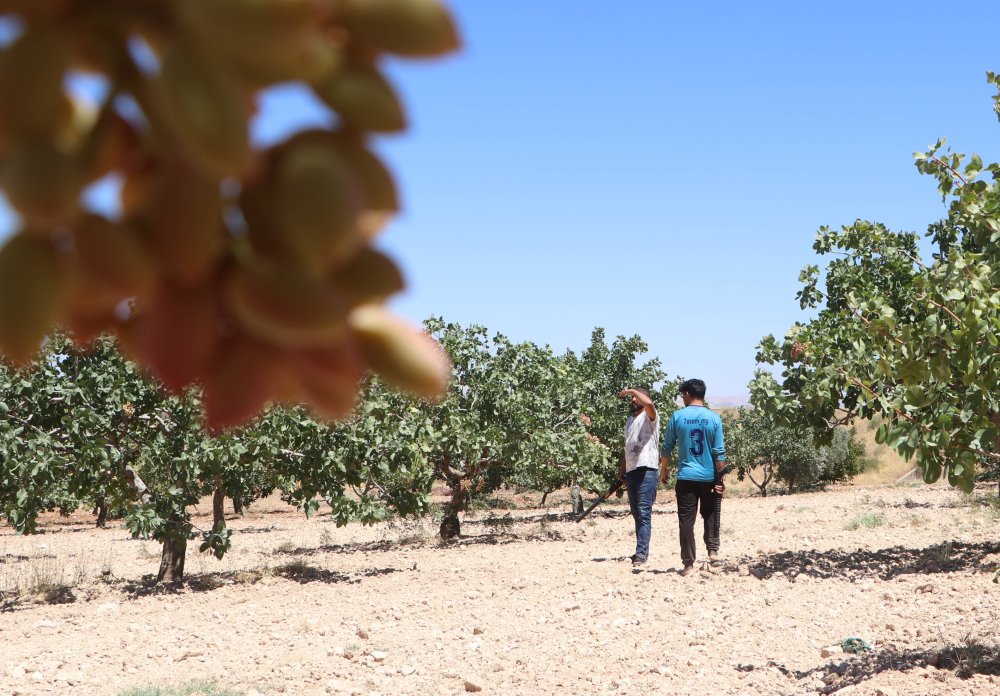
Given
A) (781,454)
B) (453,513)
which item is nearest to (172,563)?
(453,513)

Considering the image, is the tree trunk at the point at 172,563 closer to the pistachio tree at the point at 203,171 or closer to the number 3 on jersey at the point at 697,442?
the number 3 on jersey at the point at 697,442

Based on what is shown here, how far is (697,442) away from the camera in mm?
9555

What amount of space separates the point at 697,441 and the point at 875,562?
130 inches

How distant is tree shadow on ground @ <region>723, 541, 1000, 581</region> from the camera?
10156 millimetres

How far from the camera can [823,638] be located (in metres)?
7.68

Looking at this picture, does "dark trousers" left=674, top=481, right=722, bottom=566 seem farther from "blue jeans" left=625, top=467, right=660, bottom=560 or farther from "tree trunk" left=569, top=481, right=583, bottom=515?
"tree trunk" left=569, top=481, right=583, bottom=515

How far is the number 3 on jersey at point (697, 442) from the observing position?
374 inches

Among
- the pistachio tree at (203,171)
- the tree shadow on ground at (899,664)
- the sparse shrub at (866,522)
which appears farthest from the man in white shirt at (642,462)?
the pistachio tree at (203,171)

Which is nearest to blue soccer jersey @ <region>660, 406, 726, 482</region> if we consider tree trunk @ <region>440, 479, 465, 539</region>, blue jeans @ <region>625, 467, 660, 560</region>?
blue jeans @ <region>625, 467, 660, 560</region>

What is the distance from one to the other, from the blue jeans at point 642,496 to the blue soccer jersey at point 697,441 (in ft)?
3.13

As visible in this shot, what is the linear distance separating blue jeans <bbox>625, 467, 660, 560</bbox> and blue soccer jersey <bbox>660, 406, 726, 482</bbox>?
953 millimetres

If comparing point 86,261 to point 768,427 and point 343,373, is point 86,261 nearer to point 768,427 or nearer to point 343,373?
point 343,373

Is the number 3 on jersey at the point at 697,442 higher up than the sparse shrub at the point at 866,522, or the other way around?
the number 3 on jersey at the point at 697,442

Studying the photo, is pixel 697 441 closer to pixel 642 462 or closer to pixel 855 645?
pixel 642 462
